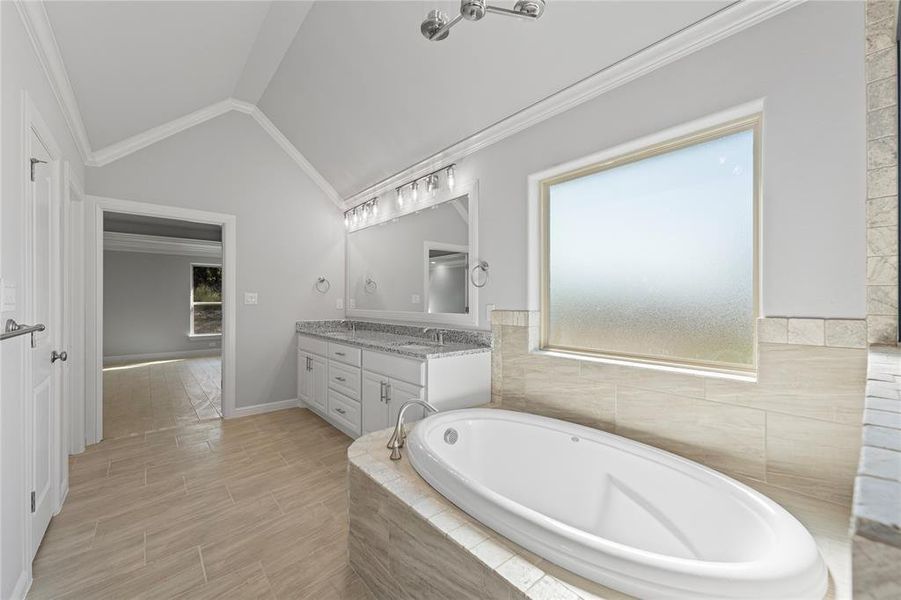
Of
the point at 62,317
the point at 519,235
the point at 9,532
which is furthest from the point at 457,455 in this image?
the point at 62,317

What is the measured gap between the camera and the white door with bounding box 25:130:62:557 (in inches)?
68.5

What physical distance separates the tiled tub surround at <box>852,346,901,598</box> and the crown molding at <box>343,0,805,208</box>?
183cm

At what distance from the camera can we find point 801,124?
4.93 feet

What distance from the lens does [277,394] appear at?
4027mm

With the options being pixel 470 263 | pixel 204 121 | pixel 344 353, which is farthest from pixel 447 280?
pixel 204 121

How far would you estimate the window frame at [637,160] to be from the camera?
1.67 m

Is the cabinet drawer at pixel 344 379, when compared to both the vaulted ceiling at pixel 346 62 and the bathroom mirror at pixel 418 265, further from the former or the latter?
the vaulted ceiling at pixel 346 62

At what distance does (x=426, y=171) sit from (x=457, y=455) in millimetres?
2298

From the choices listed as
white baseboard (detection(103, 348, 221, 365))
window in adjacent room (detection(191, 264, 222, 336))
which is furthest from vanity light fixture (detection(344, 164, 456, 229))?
white baseboard (detection(103, 348, 221, 365))

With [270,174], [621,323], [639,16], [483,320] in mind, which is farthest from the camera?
[270,174]

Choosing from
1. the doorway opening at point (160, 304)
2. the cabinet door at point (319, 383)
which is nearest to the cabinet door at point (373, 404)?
the cabinet door at point (319, 383)

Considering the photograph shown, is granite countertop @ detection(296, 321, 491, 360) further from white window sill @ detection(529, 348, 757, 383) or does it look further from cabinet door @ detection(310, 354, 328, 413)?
white window sill @ detection(529, 348, 757, 383)

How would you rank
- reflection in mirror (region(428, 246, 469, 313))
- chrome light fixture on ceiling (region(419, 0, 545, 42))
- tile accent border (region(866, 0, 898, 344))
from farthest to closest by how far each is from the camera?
reflection in mirror (region(428, 246, 469, 313)), chrome light fixture on ceiling (region(419, 0, 545, 42)), tile accent border (region(866, 0, 898, 344))

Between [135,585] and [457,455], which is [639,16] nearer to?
[457,455]
